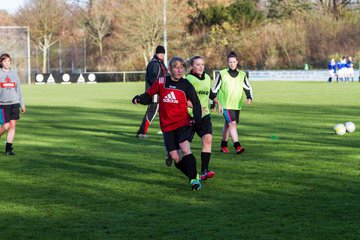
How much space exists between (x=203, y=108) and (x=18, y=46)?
52.6 m

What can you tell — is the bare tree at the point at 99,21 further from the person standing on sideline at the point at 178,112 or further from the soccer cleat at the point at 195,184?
the soccer cleat at the point at 195,184

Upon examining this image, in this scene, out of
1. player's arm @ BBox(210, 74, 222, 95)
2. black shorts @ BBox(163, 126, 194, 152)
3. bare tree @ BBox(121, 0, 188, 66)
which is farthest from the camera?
bare tree @ BBox(121, 0, 188, 66)

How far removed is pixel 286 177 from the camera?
10.4 meters

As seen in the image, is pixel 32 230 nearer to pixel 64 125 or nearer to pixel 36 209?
pixel 36 209

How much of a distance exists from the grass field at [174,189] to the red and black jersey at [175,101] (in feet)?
2.73

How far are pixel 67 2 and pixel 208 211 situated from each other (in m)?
83.3

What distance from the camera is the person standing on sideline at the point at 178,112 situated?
9.54m

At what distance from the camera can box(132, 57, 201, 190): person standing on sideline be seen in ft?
31.3

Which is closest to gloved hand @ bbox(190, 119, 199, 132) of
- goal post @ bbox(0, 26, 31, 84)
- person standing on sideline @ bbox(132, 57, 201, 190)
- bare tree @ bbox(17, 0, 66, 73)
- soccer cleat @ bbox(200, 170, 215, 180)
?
person standing on sideline @ bbox(132, 57, 201, 190)

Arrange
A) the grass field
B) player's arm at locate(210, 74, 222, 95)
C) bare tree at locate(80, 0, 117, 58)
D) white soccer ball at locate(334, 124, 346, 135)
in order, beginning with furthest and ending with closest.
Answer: bare tree at locate(80, 0, 117, 58) < white soccer ball at locate(334, 124, 346, 135) < player's arm at locate(210, 74, 222, 95) < the grass field

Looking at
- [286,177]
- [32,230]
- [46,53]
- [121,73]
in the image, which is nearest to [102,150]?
[286,177]

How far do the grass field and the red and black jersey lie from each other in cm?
83

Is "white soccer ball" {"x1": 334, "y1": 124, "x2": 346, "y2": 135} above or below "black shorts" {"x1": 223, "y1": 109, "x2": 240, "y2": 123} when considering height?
below

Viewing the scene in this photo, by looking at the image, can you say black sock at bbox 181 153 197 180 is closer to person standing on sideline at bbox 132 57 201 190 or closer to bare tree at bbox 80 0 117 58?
person standing on sideline at bbox 132 57 201 190
